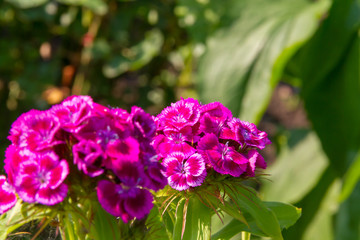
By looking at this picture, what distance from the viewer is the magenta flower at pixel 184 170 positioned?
22.1 inches

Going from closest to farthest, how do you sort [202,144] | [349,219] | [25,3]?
[202,144]
[25,3]
[349,219]

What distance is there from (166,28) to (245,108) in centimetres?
55

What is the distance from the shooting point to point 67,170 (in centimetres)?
49

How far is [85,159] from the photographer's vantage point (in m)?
0.49

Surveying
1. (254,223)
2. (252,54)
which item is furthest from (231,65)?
(254,223)

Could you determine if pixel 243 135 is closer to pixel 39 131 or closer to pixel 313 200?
pixel 39 131

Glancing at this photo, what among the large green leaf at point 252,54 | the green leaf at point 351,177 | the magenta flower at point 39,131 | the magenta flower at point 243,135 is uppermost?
the magenta flower at point 39,131

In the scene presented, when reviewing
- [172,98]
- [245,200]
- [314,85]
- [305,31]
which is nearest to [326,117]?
[314,85]

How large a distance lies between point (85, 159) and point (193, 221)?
0.57ft

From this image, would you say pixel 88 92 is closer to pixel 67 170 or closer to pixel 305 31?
pixel 305 31

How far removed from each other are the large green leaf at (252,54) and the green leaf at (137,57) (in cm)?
23

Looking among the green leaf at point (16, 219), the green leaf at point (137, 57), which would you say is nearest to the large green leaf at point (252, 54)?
the green leaf at point (137, 57)

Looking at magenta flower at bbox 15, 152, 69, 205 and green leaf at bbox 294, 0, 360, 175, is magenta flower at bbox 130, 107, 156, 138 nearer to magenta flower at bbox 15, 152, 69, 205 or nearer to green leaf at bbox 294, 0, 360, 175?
magenta flower at bbox 15, 152, 69, 205

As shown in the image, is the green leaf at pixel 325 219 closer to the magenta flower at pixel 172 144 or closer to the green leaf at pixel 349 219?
the green leaf at pixel 349 219
